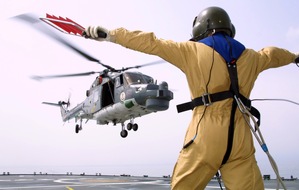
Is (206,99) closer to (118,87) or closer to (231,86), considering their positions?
(231,86)

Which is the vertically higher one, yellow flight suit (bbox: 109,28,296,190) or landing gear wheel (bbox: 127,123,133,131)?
landing gear wheel (bbox: 127,123,133,131)

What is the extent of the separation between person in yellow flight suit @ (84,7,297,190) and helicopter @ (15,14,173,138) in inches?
409

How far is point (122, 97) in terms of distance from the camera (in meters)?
16.1

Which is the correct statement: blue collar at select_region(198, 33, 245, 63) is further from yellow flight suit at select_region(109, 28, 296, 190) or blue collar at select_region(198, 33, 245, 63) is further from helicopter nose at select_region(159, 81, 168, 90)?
helicopter nose at select_region(159, 81, 168, 90)

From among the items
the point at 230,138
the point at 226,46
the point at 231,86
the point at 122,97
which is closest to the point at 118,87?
the point at 122,97

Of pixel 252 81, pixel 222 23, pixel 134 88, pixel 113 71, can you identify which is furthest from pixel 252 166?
pixel 113 71

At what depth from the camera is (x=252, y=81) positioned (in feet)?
9.46

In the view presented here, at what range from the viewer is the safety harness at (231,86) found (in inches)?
103

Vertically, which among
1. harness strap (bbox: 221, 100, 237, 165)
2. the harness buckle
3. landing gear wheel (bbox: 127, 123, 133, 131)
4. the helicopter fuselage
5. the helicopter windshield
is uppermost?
the helicopter windshield

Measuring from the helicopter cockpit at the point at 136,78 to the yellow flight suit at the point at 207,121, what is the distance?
13311mm

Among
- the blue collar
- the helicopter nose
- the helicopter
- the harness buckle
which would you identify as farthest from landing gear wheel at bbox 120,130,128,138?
the harness buckle

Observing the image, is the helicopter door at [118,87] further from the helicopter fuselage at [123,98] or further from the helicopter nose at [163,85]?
the helicopter nose at [163,85]

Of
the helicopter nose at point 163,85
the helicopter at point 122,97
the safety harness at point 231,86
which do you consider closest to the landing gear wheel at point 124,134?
the helicopter at point 122,97

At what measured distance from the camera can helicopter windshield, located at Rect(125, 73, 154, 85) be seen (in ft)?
52.8
